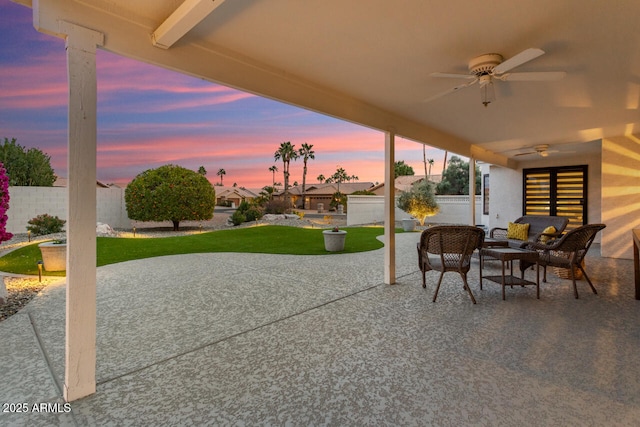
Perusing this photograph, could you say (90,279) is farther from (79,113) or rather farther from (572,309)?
(572,309)

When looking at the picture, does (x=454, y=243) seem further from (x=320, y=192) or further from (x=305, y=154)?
(x=320, y=192)

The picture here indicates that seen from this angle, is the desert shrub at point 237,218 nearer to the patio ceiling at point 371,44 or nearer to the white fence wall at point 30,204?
the white fence wall at point 30,204

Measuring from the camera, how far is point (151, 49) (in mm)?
2301

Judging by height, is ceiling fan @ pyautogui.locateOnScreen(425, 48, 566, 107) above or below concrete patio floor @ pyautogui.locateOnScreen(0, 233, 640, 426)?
above

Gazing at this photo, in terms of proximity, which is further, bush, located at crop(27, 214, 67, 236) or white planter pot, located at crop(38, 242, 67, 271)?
bush, located at crop(27, 214, 67, 236)

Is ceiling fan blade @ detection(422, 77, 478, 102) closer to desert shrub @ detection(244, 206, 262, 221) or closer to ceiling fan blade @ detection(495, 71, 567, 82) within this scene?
ceiling fan blade @ detection(495, 71, 567, 82)

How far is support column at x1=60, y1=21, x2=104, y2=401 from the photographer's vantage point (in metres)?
1.94

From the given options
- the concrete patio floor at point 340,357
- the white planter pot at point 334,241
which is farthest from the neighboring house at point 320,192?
the concrete patio floor at point 340,357

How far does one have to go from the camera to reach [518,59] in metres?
2.57

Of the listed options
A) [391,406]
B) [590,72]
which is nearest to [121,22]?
[391,406]

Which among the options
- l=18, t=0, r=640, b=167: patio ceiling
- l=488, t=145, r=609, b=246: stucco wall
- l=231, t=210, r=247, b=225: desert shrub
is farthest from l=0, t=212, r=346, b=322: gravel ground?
l=488, t=145, r=609, b=246: stucco wall

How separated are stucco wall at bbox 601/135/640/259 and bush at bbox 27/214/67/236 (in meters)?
14.4

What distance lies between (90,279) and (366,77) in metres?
3.06

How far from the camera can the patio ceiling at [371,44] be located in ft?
6.94
